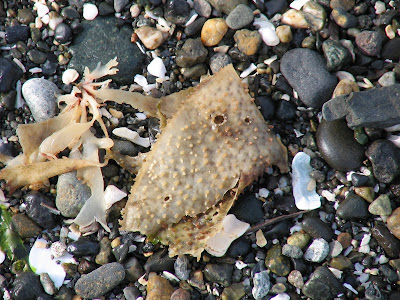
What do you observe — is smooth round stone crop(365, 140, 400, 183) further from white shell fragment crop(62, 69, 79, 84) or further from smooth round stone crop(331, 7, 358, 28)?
white shell fragment crop(62, 69, 79, 84)

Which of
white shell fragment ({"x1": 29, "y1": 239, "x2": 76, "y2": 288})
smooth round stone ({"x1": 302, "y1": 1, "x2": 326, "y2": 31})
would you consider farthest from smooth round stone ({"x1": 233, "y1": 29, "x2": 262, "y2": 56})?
white shell fragment ({"x1": 29, "y1": 239, "x2": 76, "y2": 288})

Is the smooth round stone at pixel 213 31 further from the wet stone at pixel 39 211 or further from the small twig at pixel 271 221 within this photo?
the wet stone at pixel 39 211

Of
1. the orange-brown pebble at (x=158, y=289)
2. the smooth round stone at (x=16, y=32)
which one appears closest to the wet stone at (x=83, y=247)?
the orange-brown pebble at (x=158, y=289)

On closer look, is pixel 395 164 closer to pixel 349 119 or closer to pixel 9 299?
pixel 349 119

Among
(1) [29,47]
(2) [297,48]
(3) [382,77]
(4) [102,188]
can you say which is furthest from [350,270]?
(1) [29,47]

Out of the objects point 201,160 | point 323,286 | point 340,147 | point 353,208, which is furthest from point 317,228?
point 201,160

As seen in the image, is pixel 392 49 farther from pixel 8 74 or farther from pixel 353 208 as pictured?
pixel 8 74
